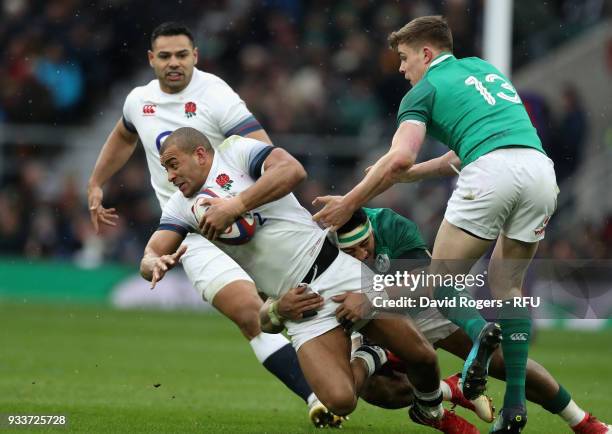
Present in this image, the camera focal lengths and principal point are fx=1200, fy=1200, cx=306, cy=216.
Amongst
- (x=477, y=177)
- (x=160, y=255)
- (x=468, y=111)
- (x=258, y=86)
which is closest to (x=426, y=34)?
(x=468, y=111)

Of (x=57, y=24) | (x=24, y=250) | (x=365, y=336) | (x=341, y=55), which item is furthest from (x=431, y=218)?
(x=365, y=336)

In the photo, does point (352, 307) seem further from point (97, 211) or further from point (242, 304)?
point (97, 211)

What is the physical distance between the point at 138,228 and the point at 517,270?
1121 cm

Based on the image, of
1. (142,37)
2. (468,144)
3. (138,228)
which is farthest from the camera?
(142,37)

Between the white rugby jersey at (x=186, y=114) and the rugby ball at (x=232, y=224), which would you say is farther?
the white rugby jersey at (x=186, y=114)

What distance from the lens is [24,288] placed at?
1784 centimetres

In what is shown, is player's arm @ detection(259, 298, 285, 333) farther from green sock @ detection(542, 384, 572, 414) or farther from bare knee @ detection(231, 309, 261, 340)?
green sock @ detection(542, 384, 572, 414)

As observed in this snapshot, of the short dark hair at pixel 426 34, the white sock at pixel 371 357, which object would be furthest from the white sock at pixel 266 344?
the short dark hair at pixel 426 34

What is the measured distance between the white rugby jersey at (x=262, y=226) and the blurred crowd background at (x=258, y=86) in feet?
27.3

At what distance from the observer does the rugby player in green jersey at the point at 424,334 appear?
689 centimetres

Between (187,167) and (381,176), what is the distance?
1120 millimetres

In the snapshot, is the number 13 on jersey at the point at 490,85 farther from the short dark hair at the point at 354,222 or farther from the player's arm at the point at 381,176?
the short dark hair at the point at 354,222

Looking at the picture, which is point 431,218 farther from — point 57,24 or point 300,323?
point 300,323

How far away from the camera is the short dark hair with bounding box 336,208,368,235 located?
22.4 feet
